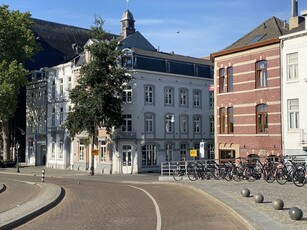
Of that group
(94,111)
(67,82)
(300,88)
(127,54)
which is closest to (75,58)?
(67,82)

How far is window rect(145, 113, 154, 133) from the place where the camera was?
151 ft

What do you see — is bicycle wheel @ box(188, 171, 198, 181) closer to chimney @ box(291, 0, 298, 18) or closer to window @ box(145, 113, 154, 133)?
chimney @ box(291, 0, 298, 18)

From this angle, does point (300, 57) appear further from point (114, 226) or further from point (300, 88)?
point (114, 226)

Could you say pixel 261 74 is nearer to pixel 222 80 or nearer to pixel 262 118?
pixel 262 118

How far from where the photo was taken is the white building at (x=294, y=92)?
30062 millimetres

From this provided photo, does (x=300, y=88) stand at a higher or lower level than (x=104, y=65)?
lower

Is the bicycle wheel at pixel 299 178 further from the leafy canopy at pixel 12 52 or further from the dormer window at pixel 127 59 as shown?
the leafy canopy at pixel 12 52

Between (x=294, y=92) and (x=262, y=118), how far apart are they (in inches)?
135

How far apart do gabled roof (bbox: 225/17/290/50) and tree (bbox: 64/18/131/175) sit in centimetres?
1141

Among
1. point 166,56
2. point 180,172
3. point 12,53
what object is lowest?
point 180,172

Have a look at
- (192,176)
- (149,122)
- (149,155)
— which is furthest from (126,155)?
(192,176)

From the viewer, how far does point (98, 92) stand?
41.2m

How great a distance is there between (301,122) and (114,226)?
2226 cm

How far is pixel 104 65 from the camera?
138 ft
